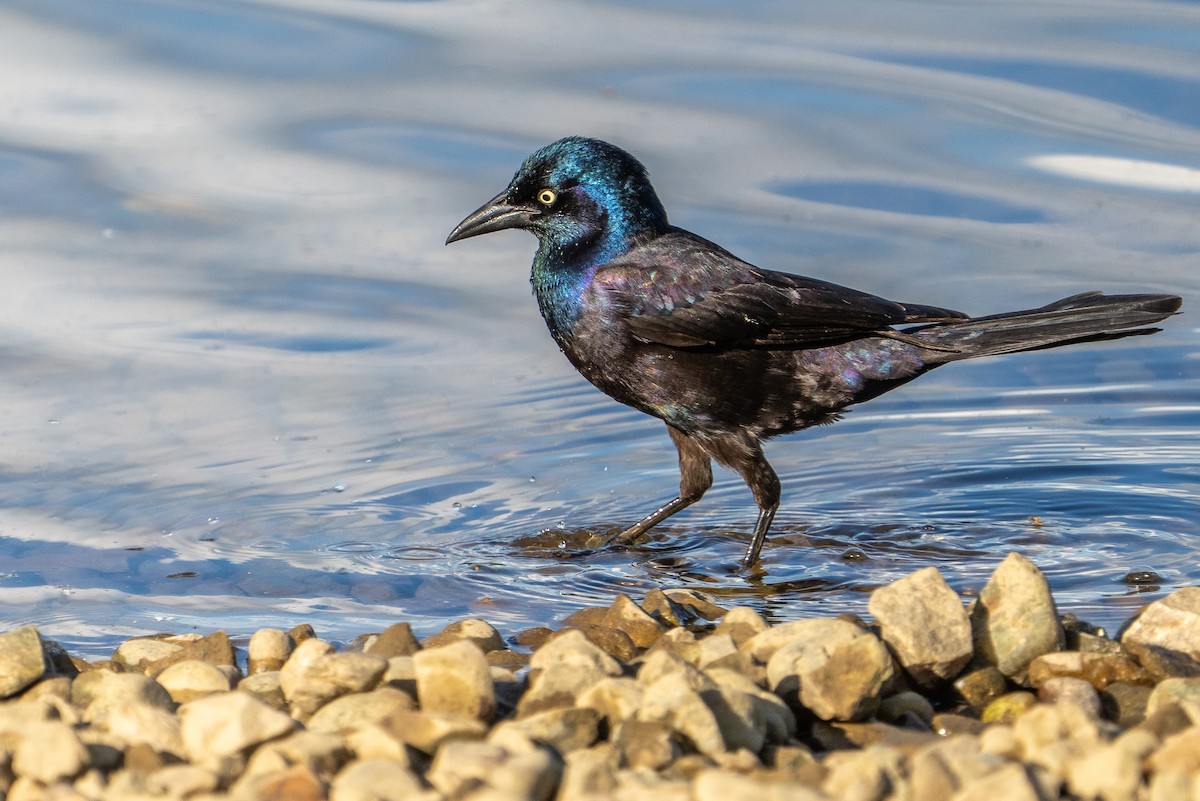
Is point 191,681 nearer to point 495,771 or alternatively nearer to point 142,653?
point 142,653

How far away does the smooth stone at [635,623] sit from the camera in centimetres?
419

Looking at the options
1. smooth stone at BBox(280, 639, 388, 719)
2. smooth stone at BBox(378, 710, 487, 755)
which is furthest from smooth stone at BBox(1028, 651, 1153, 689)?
smooth stone at BBox(280, 639, 388, 719)

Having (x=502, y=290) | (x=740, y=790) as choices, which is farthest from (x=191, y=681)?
(x=502, y=290)

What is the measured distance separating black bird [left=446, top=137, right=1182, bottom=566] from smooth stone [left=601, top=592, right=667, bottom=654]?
1103 mm

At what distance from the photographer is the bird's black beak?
562cm

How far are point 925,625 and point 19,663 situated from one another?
1.97 m

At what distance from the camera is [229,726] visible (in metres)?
3.17

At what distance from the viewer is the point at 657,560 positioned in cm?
537

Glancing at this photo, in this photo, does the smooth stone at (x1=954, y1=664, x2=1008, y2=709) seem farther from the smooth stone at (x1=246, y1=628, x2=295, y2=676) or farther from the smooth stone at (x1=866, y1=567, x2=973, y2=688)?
the smooth stone at (x1=246, y1=628, x2=295, y2=676)

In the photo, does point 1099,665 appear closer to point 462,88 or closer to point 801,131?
point 801,131

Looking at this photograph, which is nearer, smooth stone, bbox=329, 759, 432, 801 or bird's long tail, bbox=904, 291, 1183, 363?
smooth stone, bbox=329, 759, 432, 801

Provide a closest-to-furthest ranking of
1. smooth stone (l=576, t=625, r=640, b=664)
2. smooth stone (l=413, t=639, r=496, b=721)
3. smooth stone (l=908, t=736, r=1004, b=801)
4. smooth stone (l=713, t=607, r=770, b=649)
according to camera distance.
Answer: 1. smooth stone (l=908, t=736, r=1004, b=801)
2. smooth stone (l=413, t=639, r=496, b=721)
3. smooth stone (l=713, t=607, r=770, b=649)
4. smooth stone (l=576, t=625, r=640, b=664)

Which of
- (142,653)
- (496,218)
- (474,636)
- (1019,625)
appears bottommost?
(142,653)

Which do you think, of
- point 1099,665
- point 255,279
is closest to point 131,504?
point 255,279
